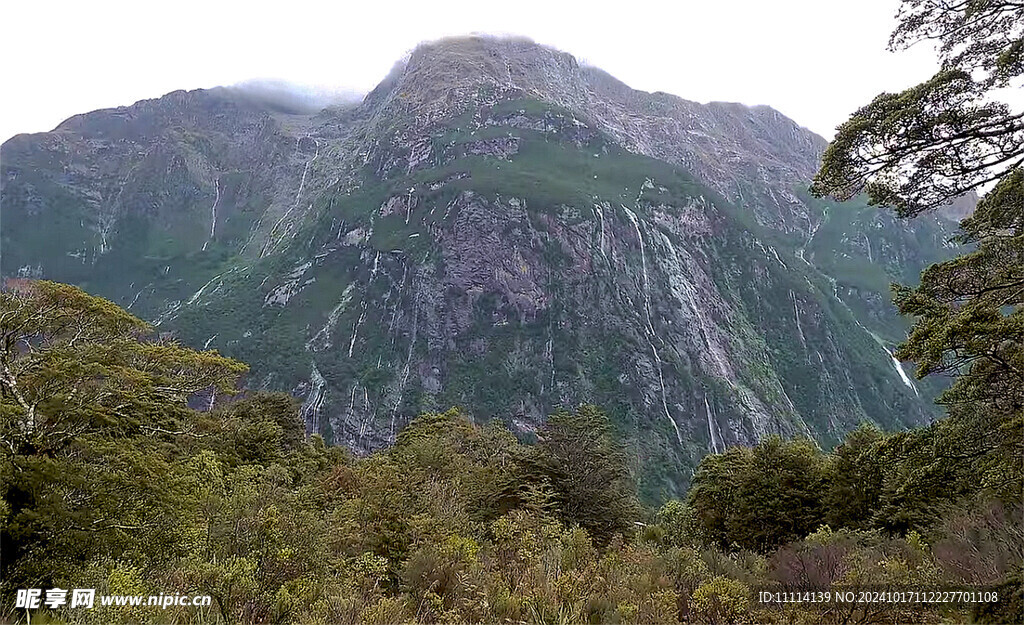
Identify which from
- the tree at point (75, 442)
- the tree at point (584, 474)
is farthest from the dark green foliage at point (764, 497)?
the tree at point (75, 442)

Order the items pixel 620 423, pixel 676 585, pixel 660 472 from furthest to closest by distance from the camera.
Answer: pixel 620 423
pixel 660 472
pixel 676 585

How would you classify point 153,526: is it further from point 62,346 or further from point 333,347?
point 333,347

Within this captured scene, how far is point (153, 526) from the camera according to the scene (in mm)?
11516

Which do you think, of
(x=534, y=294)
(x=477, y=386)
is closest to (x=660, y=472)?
(x=477, y=386)

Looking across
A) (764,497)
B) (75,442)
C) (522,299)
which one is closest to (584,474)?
(764,497)

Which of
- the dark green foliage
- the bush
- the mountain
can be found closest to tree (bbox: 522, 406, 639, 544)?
the dark green foliage

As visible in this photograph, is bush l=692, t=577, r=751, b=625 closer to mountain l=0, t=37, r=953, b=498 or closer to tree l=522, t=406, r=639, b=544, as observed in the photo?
tree l=522, t=406, r=639, b=544

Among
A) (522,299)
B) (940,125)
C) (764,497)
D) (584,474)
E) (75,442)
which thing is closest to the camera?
(940,125)

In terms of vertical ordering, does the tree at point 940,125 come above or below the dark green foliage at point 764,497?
above

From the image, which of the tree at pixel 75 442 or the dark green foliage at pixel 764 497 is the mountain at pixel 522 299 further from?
the tree at pixel 75 442

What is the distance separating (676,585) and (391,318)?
126 meters

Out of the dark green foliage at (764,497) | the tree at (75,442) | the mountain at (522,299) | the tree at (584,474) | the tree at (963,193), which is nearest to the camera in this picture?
the tree at (963,193)

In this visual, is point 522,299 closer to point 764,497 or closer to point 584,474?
point 584,474

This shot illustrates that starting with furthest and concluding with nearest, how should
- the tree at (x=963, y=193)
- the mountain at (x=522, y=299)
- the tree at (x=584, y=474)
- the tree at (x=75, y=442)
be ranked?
the mountain at (x=522, y=299)
the tree at (x=584, y=474)
the tree at (x=75, y=442)
the tree at (x=963, y=193)
